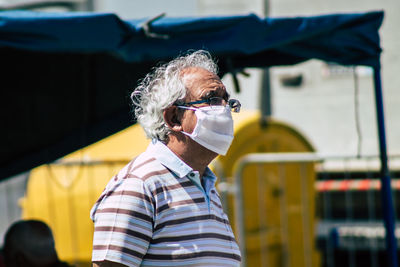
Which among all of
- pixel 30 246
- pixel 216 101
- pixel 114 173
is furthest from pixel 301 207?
pixel 216 101

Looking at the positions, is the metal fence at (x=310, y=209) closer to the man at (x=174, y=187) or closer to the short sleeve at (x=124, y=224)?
the man at (x=174, y=187)

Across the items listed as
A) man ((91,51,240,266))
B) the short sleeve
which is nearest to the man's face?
man ((91,51,240,266))

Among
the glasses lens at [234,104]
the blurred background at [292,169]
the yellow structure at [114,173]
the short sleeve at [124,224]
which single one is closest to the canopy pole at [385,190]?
the blurred background at [292,169]

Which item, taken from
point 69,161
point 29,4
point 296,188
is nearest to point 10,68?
point 69,161

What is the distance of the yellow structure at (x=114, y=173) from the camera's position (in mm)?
4902

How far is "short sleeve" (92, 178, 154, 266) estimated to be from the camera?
5.82ft

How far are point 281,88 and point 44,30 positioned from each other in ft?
18.6

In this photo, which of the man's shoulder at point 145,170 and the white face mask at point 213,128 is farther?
the white face mask at point 213,128

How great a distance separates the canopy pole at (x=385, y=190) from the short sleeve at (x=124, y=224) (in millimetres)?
2067

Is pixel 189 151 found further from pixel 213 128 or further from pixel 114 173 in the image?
pixel 114 173

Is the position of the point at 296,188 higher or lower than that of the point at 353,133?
lower

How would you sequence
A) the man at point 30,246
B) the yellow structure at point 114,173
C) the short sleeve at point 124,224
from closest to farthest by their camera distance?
the short sleeve at point 124,224
the man at point 30,246
the yellow structure at point 114,173

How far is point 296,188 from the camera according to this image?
17.7ft

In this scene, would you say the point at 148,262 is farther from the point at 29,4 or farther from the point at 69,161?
the point at 29,4
